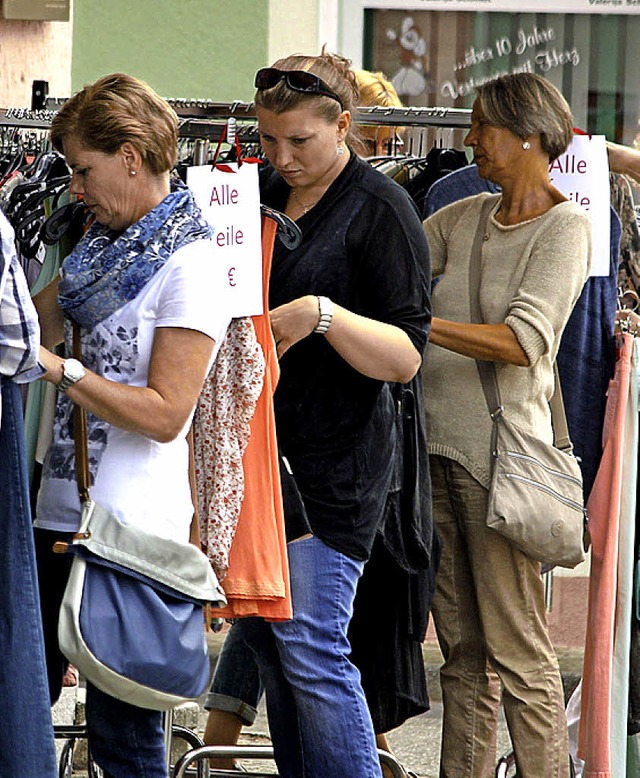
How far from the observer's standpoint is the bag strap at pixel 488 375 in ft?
12.0

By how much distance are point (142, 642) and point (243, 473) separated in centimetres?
46

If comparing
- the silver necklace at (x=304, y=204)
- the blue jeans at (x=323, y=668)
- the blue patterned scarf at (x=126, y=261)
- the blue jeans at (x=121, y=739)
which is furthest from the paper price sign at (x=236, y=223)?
the blue jeans at (x=121, y=739)

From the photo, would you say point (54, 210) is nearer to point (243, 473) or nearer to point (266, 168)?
point (266, 168)

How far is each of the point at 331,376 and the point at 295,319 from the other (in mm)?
242

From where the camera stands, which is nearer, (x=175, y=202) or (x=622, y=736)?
(x=175, y=202)

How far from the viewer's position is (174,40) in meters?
6.79

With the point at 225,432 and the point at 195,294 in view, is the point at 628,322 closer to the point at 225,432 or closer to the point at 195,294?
the point at 225,432

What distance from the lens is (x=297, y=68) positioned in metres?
3.15

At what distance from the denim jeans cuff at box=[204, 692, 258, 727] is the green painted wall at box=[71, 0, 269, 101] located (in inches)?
138

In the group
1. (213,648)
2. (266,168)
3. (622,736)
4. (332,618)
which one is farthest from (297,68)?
(213,648)

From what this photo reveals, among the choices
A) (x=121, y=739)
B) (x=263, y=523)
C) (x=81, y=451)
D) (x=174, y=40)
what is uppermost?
(x=174, y=40)

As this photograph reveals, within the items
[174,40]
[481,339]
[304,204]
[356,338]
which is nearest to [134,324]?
[356,338]

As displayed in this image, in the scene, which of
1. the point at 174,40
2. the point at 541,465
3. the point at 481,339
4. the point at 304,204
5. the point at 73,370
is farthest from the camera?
the point at 174,40

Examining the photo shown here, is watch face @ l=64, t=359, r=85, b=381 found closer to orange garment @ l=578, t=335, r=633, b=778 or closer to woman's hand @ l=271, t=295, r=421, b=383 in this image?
woman's hand @ l=271, t=295, r=421, b=383
